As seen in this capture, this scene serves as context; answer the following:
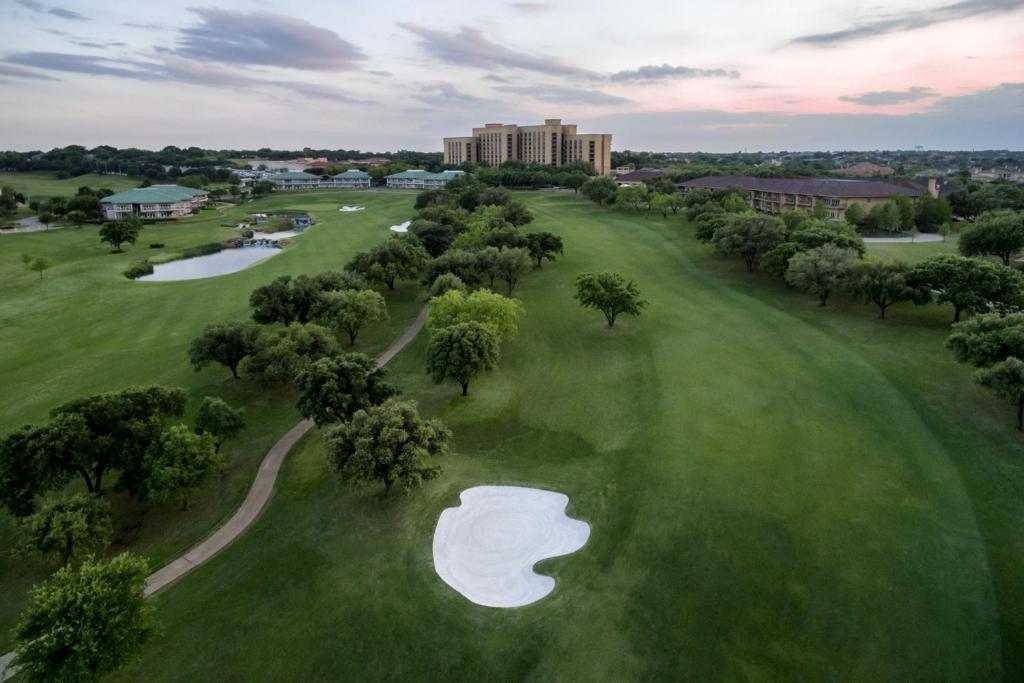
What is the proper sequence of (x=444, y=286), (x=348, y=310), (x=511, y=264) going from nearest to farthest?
(x=348, y=310) < (x=444, y=286) < (x=511, y=264)

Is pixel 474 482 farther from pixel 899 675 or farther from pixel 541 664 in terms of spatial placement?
pixel 899 675

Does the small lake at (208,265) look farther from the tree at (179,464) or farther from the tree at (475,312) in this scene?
the tree at (179,464)

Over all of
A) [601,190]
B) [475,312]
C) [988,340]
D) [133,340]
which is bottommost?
[133,340]

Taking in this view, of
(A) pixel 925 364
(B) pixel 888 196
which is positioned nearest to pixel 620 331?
(A) pixel 925 364

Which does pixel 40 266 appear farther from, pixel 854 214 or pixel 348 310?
pixel 854 214

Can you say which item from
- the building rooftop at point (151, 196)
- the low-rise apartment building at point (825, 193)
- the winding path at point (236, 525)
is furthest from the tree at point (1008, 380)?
the building rooftop at point (151, 196)

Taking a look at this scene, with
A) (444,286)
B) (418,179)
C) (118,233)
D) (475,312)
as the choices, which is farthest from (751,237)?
(418,179)
